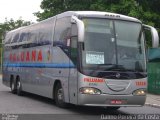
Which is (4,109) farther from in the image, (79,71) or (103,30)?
(103,30)

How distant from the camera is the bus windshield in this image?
1449cm

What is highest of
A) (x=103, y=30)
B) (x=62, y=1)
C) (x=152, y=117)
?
(x=62, y=1)

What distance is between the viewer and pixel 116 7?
37.6 meters

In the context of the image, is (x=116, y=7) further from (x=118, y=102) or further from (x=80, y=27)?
(x=80, y=27)

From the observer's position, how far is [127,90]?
14625 mm

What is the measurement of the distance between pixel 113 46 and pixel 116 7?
23185mm

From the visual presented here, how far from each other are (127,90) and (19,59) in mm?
9166

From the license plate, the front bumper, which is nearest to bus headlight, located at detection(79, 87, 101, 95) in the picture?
the front bumper

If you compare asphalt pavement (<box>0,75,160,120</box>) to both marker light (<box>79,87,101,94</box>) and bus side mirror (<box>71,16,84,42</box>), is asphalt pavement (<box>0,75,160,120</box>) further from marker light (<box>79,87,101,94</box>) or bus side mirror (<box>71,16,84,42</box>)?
bus side mirror (<box>71,16,84,42</box>)

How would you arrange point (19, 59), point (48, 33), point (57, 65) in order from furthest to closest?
point (19, 59), point (48, 33), point (57, 65)

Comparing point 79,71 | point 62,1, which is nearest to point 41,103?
point 79,71

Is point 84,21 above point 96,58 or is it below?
above

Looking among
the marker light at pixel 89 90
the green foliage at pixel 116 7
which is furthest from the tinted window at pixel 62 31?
the green foliage at pixel 116 7

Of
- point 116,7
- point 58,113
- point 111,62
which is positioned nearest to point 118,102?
point 111,62
